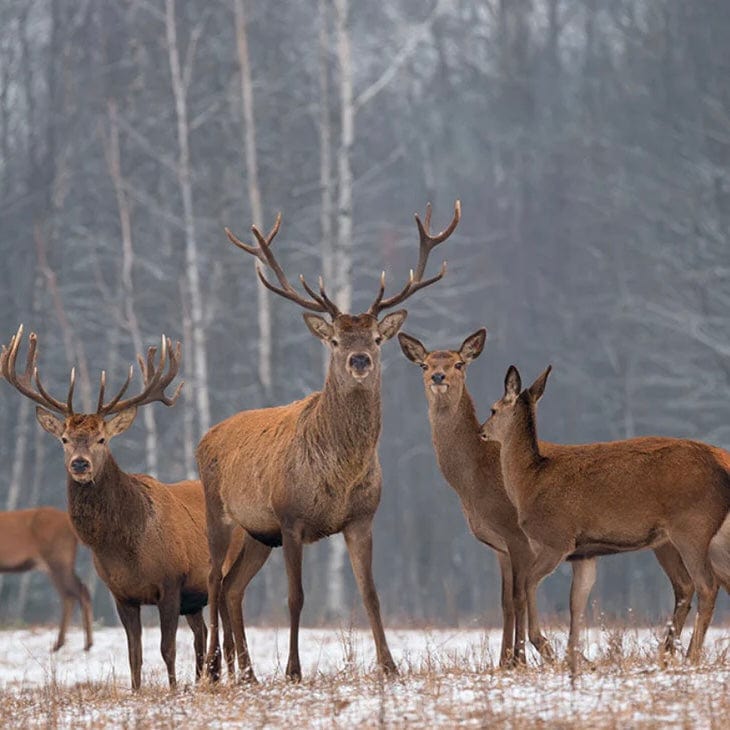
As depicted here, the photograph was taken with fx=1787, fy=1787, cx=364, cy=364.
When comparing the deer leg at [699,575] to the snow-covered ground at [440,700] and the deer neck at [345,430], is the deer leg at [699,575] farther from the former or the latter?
the deer neck at [345,430]

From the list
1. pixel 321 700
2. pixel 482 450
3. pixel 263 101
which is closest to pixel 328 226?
pixel 263 101

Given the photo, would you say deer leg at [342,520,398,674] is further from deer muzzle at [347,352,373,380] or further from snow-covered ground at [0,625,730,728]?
deer muzzle at [347,352,373,380]

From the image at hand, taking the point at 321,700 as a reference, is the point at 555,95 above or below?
above

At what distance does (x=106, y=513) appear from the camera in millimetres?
11062

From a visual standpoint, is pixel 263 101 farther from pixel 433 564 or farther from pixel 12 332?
pixel 433 564

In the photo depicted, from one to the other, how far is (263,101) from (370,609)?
2031cm

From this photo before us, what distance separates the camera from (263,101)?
29703mm

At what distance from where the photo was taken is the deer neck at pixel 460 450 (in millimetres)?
10688

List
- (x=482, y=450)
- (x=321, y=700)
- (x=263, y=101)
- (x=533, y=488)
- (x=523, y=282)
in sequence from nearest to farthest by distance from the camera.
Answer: (x=321, y=700) → (x=533, y=488) → (x=482, y=450) → (x=263, y=101) → (x=523, y=282)

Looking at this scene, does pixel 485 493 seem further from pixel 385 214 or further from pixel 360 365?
pixel 385 214

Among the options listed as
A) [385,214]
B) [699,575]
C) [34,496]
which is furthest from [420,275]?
[385,214]

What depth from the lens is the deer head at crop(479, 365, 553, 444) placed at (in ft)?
33.9

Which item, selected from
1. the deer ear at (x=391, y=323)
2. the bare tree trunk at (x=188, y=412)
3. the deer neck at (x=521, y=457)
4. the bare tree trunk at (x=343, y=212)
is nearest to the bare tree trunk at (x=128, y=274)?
the bare tree trunk at (x=188, y=412)

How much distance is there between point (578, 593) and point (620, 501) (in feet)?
1.99
